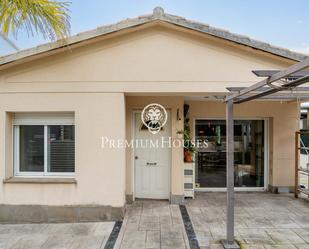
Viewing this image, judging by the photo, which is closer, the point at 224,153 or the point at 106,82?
the point at 106,82

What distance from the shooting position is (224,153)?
8.67m

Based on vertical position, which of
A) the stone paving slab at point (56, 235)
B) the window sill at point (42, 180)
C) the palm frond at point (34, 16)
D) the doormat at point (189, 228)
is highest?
the palm frond at point (34, 16)

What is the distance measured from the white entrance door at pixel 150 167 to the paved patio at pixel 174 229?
0.49 m

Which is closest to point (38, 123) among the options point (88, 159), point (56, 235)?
point (88, 159)

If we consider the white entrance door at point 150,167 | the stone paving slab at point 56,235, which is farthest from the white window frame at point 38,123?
the white entrance door at point 150,167

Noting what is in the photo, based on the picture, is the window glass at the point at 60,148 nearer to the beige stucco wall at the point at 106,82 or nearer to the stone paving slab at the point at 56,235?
the beige stucco wall at the point at 106,82

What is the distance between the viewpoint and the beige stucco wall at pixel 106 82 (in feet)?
19.4

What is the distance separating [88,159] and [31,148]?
66.5 inches

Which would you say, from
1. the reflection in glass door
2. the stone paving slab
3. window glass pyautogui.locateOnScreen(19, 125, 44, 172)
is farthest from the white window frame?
the reflection in glass door

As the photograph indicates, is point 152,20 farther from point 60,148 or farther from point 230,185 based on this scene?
point 230,185

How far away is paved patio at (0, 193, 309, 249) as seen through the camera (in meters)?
4.77

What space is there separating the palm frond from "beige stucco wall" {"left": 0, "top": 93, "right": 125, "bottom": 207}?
185cm

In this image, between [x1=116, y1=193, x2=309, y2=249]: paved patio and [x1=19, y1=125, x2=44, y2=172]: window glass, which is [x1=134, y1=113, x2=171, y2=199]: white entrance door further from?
[x1=19, y1=125, x2=44, y2=172]: window glass

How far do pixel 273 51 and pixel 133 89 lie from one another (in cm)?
341
